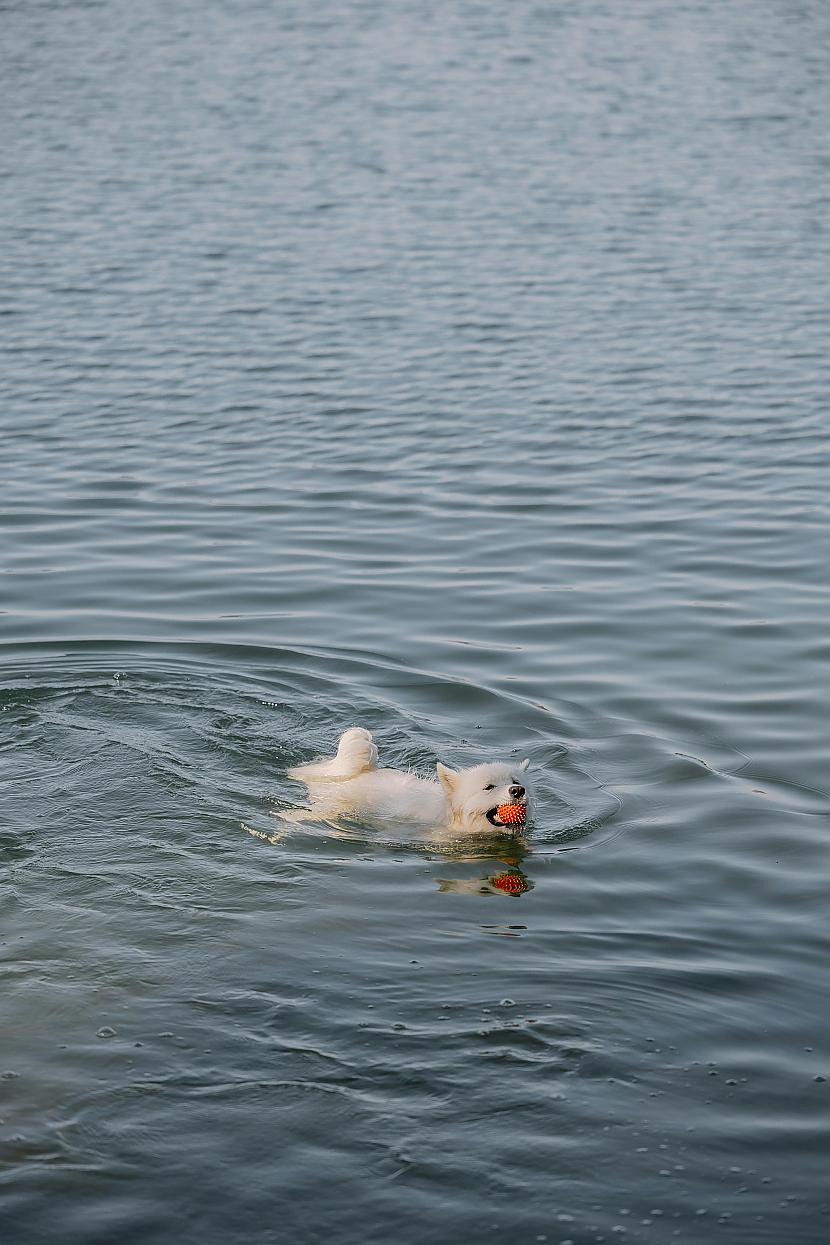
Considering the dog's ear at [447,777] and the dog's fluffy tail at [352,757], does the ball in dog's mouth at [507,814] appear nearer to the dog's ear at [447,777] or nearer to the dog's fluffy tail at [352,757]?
the dog's ear at [447,777]

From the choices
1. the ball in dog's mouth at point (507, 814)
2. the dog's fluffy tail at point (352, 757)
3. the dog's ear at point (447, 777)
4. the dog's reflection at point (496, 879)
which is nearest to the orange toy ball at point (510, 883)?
the dog's reflection at point (496, 879)

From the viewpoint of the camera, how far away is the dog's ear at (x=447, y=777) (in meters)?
8.62

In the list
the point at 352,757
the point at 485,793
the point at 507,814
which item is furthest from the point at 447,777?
the point at 352,757

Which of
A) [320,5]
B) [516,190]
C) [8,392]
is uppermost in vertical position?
[320,5]

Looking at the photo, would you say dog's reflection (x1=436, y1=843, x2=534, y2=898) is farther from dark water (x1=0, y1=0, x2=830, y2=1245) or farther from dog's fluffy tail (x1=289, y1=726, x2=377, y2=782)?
dog's fluffy tail (x1=289, y1=726, x2=377, y2=782)

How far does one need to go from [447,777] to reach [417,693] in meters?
2.30

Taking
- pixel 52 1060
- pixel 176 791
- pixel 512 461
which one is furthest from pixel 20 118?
pixel 52 1060

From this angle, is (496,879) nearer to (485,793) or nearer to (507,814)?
(507,814)

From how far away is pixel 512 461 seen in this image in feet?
53.0

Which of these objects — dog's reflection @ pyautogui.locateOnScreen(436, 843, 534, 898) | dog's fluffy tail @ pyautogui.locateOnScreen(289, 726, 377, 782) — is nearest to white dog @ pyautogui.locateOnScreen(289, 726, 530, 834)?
dog's fluffy tail @ pyautogui.locateOnScreen(289, 726, 377, 782)

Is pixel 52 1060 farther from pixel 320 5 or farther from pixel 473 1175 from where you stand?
pixel 320 5

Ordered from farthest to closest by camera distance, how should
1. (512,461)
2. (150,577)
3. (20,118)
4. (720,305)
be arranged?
1. (20,118)
2. (720,305)
3. (512,461)
4. (150,577)

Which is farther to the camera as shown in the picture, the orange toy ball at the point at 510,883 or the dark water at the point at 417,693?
the orange toy ball at the point at 510,883

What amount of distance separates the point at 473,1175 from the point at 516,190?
23.7 metres
